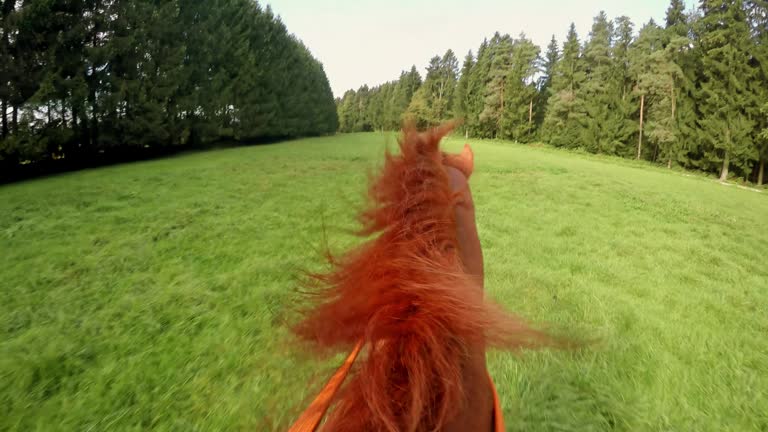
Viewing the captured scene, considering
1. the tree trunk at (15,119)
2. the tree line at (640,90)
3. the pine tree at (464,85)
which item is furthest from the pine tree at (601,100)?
the tree trunk at (15,119)

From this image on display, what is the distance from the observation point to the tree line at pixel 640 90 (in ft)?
74.9

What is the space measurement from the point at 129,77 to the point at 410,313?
63.8 ft

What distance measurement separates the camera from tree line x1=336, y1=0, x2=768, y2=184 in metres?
22.8

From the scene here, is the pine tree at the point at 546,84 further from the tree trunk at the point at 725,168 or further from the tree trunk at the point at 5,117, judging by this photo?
the tree trunk at the point at 5,117

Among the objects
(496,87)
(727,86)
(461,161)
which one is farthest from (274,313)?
(496,87)

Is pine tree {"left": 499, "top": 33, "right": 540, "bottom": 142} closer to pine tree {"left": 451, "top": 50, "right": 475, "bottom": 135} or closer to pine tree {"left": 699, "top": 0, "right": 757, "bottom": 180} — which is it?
pine tree {"left": 451, "top": 50, "right": 475, "bottom": 135}

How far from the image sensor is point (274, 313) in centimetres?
301

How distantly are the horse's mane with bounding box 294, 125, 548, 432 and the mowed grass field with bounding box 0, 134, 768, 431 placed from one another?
181 millimetres

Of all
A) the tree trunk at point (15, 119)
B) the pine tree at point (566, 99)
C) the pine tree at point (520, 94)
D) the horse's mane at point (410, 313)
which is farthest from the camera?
the pine tree at point (520, 94)

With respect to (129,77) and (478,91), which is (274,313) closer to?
(129,77)

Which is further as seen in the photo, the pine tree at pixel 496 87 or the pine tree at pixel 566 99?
the pine tree at pixel 496 87

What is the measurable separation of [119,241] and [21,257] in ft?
3.19

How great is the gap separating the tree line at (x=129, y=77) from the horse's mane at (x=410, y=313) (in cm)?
1551

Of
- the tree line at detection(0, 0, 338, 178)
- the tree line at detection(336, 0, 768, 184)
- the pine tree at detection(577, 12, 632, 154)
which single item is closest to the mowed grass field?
the tree line at detection(0, 0, 338, 178)
